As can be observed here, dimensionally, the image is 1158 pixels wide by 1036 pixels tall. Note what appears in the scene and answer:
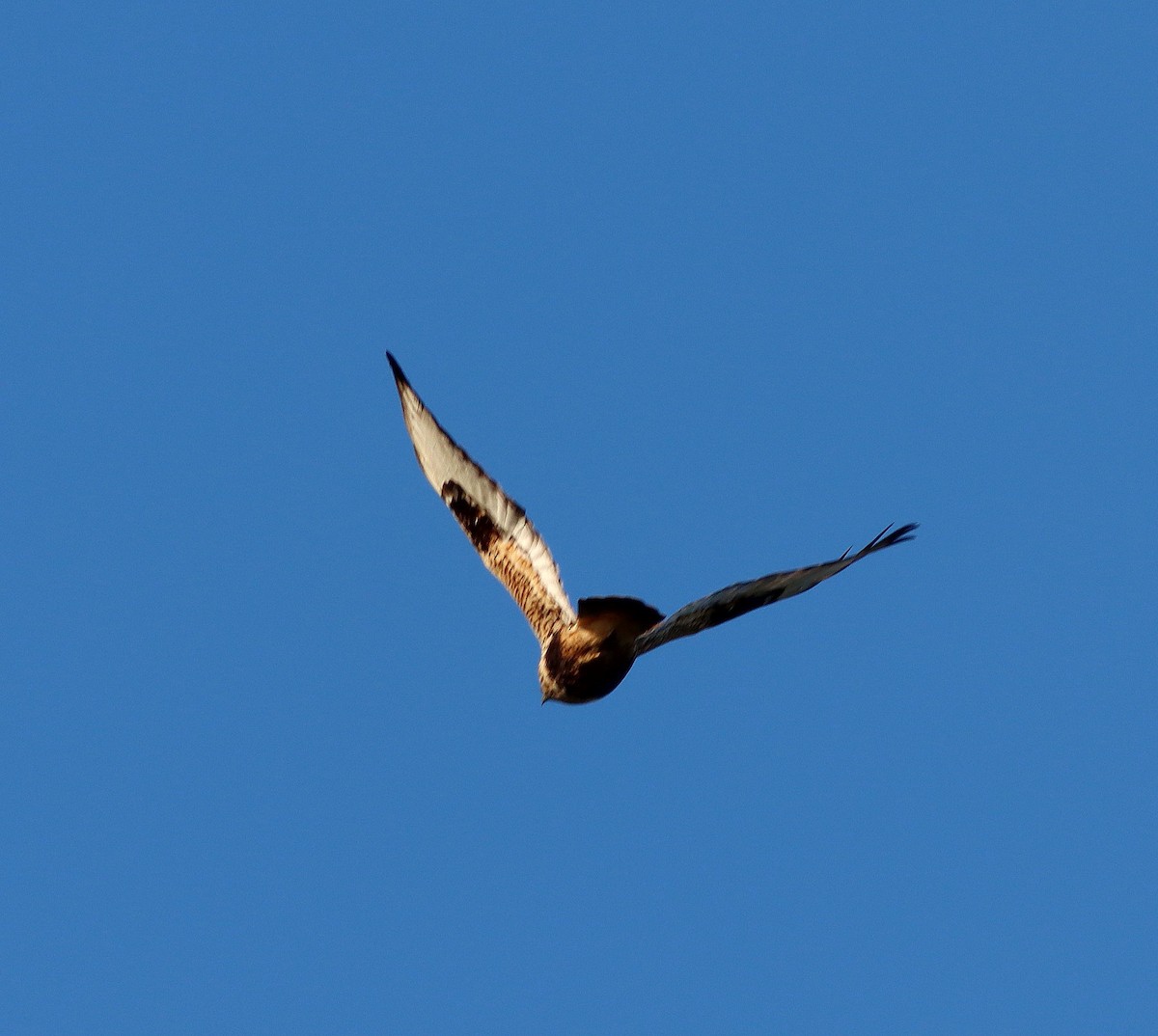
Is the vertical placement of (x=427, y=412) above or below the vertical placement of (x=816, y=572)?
above

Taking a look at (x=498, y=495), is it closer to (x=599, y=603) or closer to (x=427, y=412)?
(x=427, y=412)

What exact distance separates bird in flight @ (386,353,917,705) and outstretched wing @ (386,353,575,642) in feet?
0.03

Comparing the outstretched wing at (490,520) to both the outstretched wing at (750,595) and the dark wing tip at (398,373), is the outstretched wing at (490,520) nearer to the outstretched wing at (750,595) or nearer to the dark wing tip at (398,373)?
the dark wing tip at (398,373)

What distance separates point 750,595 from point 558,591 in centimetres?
363

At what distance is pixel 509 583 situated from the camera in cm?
1494

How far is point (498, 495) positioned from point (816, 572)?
16.2 feet

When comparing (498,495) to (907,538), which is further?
(498,495)

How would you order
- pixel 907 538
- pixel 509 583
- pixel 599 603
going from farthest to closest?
pixel 509 583, pixel 599 603, pixel 907 538

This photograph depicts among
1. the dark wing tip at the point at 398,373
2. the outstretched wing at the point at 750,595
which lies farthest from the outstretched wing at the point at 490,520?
the outstretched wing at the point at 750,595

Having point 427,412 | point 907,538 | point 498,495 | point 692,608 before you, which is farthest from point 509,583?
point 907,538

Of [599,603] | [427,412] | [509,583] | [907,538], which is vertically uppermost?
[427,412]

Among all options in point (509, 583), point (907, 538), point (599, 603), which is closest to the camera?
point (907, 538)

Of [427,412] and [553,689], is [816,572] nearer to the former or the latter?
[553,689]

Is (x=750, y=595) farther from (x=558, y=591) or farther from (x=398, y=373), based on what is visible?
(x=398, y=373)
